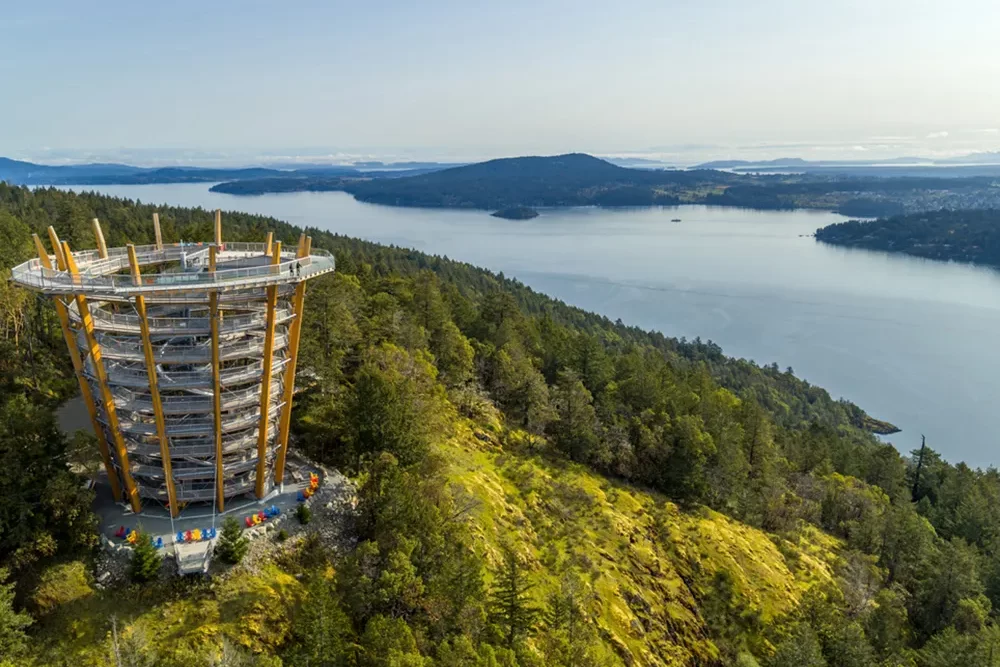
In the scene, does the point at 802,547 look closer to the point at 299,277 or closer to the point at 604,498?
the point at 604,498

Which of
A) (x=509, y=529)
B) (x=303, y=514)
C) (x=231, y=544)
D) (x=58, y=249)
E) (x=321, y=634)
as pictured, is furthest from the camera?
(x=509, y=529)

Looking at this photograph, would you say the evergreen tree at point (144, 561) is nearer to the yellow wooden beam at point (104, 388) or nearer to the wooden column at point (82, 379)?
the yellow wooden beam at point (104, 388)

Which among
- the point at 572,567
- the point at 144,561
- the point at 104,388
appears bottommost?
the point at 572,567

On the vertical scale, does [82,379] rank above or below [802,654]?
above

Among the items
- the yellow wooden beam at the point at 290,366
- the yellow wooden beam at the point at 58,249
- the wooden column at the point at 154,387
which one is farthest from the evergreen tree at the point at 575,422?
the yellow wooden beam at the point at 58,249

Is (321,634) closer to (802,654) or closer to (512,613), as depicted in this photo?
(512,613)

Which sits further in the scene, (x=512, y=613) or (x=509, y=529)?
(x=509, y=529)

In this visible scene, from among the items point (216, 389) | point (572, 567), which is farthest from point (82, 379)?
point (572, 567)
